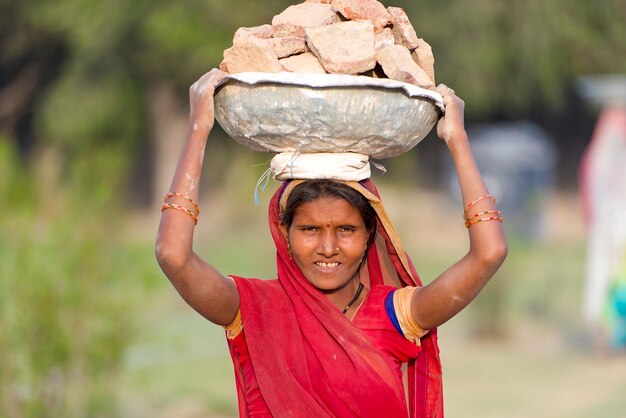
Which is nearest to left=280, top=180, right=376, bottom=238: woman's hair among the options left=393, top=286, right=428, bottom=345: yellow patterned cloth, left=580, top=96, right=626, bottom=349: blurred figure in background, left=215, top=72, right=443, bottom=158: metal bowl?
left=215, top=72, right=443, bottom=158: metal bowl

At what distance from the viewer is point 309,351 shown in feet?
9.59

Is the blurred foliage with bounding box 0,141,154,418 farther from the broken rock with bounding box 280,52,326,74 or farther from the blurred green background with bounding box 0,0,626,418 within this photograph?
the broken rock with bounding box 280,52,326,74

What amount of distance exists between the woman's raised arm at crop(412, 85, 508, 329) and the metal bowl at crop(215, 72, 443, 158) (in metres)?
0.06

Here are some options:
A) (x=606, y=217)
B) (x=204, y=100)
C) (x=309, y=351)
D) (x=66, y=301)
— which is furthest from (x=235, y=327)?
(x=606, y=217)

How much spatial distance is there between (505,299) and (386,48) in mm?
8409

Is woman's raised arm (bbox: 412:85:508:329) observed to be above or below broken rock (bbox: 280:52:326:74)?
below

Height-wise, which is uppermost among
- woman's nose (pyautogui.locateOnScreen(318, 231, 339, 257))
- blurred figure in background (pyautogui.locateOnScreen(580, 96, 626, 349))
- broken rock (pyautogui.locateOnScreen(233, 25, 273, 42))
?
blurred figure in background (pyautogui.locateOnScreen(580, 96, 626, 349))

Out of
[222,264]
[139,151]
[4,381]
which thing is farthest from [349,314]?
[139,151]

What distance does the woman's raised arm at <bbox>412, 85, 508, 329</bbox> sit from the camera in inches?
110

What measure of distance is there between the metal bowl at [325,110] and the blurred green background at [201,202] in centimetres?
368

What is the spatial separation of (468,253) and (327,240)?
0.37 meters

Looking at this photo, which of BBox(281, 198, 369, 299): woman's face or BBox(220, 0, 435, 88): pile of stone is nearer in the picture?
BBox(220, 0, 435, 88): pile of stone

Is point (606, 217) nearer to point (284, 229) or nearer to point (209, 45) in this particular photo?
point (209, 45)

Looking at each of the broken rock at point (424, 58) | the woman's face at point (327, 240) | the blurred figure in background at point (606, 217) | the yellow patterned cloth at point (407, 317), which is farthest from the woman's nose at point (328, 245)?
the blurred figure in background at point (606, 217)
